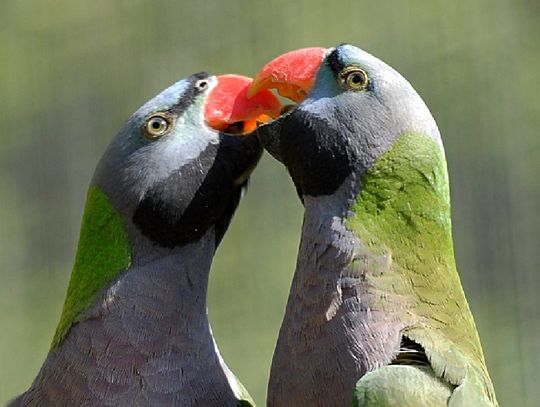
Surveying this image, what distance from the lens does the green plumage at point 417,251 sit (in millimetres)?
2203

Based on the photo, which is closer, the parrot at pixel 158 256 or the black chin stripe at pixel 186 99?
the parrot at pixel 158 256

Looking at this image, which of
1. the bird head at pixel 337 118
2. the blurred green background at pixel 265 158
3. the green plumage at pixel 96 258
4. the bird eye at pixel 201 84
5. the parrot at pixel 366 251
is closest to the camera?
the parrot at pixel 366 251

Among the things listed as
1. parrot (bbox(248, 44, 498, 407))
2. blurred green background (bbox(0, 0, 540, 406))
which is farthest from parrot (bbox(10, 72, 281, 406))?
blurred green background (bbox(0, 0, 540, 406))

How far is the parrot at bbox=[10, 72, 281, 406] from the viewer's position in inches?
93.2

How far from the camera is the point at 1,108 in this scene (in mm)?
6086

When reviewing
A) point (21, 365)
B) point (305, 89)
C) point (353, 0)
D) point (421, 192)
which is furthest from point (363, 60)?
point (21, 365)

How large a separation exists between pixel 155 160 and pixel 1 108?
3740mm

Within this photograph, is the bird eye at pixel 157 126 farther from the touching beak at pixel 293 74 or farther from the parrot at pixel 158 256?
the touching beak at pixel 293 74

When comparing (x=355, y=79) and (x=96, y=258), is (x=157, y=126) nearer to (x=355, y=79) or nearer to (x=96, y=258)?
(x=96, y=258)

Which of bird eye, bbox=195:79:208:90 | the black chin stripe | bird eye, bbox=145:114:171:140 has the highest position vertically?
bird eye, bbox=195:79:208:90

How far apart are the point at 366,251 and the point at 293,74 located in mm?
415

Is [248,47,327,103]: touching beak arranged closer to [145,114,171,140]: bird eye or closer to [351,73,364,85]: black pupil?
[351,73,364,85]: black pupil

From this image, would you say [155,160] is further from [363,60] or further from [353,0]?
[353,0]

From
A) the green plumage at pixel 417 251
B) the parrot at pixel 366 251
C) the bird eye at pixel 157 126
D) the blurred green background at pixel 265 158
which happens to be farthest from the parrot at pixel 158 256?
the blurred green background at pixel 265 158
